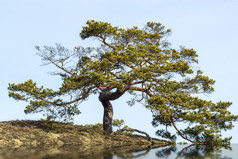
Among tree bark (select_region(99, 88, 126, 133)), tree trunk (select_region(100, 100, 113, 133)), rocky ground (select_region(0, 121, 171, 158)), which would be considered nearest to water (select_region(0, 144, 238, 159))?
rocky ground (select_region(0, 121, 171, 158))

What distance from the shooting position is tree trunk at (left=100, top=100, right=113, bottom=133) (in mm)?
24403

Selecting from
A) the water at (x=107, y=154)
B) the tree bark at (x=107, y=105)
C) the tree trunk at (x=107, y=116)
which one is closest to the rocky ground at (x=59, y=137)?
the tree trunk at (x=107, y=116)

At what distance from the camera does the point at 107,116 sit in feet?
80.6

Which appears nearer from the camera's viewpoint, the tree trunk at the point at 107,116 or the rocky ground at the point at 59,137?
the rocky ground at the point at 59,137

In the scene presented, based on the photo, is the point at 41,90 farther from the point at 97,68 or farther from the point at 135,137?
the point at 135,137

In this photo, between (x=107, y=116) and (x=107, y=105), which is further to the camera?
(x=107, y=105)

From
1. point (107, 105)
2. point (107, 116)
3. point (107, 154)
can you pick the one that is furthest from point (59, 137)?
point (107, 154)

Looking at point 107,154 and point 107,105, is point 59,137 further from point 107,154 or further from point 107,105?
point 107,154

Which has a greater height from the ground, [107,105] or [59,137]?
[107,105]

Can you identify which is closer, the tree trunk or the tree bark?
the tree bark

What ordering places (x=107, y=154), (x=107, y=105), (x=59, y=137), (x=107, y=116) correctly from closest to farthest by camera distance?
(x=107, y=154) < (x=59, y=137) < (x=107, y=116) < (x=107, y=105)

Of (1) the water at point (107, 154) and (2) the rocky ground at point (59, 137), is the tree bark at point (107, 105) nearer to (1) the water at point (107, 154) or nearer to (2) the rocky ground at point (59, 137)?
(2) the rocky ground at point (59, 137)

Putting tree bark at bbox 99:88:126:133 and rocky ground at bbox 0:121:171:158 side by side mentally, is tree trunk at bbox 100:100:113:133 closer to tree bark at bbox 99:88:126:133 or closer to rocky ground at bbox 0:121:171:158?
tree bark at bbox 99:88:126:133

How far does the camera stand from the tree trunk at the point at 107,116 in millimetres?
24403
